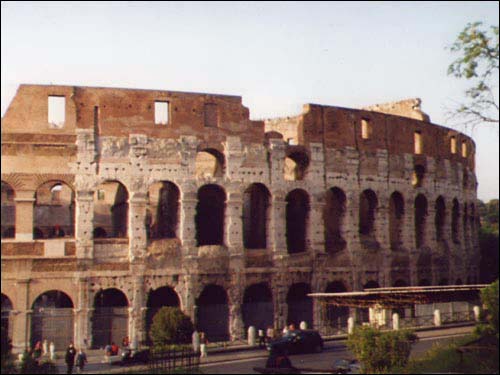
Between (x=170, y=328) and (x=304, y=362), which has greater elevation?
(x=170, y=328)

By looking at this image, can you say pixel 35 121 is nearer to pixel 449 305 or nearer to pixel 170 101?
pixel 170 101

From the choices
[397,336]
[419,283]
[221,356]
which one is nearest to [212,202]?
[221,356]

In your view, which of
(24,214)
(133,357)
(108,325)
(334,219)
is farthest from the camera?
(334,219)

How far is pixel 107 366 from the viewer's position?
21000mm

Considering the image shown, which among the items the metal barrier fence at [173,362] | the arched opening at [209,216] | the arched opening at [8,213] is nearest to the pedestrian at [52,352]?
the metal barrier fence at [173,362]

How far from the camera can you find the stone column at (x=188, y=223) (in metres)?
25.5

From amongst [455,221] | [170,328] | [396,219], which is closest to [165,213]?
[170,328]

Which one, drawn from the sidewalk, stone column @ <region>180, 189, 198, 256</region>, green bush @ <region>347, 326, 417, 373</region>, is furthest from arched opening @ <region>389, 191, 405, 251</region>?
green bush @ <region>347, 326, 417, 373</region>

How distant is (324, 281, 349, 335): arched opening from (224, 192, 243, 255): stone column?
4575mm

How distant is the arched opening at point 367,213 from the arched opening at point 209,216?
6.51 m

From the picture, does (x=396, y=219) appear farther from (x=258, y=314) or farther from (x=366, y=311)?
(x=258, y=314)

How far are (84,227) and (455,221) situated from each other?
21023mm

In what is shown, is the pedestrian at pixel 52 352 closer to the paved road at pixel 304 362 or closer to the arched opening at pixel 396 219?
the paved road at pixel 304 362

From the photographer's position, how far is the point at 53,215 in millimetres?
38219
